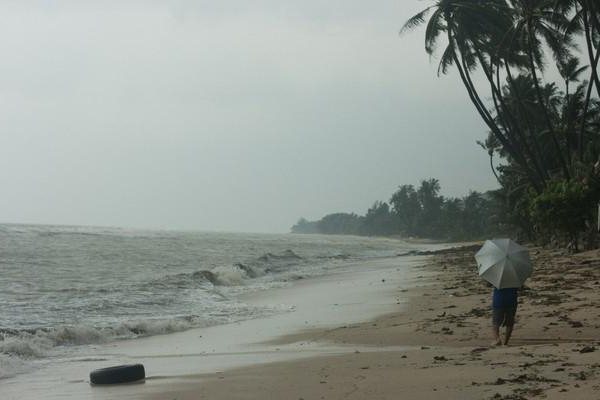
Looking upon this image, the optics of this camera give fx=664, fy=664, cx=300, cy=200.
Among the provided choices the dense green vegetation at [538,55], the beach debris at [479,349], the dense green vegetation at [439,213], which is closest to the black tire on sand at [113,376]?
the beach debris at [479,349]

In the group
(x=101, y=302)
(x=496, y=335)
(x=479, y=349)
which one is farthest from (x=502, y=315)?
(x=101, y=302)

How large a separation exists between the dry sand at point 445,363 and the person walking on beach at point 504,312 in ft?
0.60

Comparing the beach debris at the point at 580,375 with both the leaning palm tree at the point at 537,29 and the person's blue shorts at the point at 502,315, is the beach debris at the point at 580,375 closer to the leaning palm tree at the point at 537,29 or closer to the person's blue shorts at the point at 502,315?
the person's blue shorts at the point at 502,315

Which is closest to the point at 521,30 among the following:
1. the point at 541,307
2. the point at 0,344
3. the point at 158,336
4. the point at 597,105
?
the point at 597,105

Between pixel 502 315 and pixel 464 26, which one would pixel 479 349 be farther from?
pixel 464 26

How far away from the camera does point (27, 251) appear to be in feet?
112

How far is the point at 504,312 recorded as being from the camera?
27.3 feet

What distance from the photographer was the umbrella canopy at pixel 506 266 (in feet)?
27.5

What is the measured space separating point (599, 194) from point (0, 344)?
69.7 ft

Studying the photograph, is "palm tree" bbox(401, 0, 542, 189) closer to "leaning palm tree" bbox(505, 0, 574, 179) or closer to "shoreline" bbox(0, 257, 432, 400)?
"leaning palm tree" bbox(505, 0, 574, 179)

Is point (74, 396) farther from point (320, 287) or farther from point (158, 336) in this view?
point (320, 287)

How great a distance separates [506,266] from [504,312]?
58 centimetres

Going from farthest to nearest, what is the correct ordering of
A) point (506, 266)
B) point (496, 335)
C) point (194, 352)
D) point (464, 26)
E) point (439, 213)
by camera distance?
point (439, 213) → point (464, 26) → point (194, 352) → point (506, 266) → point (496, 335)

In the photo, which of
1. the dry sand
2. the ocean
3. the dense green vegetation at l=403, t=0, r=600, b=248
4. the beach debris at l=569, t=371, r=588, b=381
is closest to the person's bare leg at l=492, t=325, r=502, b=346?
the dry sand
